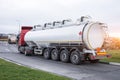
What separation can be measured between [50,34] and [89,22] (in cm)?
481

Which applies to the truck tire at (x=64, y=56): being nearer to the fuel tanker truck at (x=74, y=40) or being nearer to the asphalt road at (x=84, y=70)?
the fuel tanker truck at (x=74, y=40)

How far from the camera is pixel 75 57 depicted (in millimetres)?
17266

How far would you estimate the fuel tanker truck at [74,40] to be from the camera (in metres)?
16.7

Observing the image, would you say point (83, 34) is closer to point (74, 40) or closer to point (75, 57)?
point (74, 40)

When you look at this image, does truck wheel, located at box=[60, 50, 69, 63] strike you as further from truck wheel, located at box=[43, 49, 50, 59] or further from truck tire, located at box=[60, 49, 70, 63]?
truck wheel, located at box=[43, 49, 50, 59]

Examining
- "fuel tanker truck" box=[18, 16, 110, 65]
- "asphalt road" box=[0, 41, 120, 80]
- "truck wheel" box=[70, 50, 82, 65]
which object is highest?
"fuel tanker truck" box=[18, 16, 110, 65]

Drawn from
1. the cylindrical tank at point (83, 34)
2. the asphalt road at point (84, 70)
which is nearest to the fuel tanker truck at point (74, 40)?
the cylindrical tank at point (83, 34)

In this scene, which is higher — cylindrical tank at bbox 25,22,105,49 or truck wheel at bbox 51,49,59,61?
cylindrical tank at bbox 25,22,105,49

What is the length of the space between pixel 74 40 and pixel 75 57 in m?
1.27

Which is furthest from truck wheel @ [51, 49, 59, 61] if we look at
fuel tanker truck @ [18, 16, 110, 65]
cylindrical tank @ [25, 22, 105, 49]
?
cylindrical tank @ [25, 22, 105, 49]

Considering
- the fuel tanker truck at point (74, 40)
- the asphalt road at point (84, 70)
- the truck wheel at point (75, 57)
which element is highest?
the fuel tanker truck at point (74, 40)

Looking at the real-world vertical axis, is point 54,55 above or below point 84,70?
above

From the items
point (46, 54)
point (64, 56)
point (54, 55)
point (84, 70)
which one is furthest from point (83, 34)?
point (46, 54)

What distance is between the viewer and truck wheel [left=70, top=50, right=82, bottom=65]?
1688 centimetres
